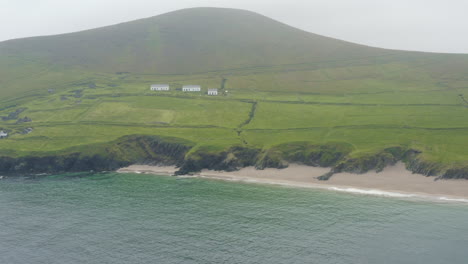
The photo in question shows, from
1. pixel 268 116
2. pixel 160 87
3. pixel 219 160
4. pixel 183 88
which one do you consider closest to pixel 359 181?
pixel 219 160

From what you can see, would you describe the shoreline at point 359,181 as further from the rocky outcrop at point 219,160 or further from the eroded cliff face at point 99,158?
the eroded cliff face at point 99,158

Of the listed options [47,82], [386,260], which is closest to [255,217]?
[386,260]

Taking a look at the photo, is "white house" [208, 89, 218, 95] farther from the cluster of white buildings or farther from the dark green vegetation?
the cluster of white buildings

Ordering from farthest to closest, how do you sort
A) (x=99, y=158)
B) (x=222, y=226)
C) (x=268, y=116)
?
(x=268, y=116) → (x=99, y=158) → (x=222, y=226)

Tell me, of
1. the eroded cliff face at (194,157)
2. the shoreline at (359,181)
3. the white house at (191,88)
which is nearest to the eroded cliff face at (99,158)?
the eroded cliff face at (194,157)

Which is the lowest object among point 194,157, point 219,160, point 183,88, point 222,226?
point 222,226

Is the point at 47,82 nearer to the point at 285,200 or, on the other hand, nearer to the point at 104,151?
the point at 104,151

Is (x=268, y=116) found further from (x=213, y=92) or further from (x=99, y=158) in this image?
(x=99, y=158)

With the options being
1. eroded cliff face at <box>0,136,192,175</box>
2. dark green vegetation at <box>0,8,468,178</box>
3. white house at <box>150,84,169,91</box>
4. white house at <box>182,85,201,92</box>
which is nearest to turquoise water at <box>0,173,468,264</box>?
eroded cliff face at <box>0,136,192,175</box>
